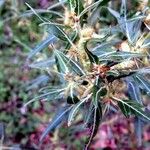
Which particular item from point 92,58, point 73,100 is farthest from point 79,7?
point 73,100

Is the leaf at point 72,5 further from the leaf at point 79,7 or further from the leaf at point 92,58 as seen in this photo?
the leaf at point 92,58

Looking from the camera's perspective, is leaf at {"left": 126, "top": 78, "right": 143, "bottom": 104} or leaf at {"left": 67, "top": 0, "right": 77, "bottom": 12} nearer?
leaf at {"left": 67, "top": 0, "right": 77, "bottom": 12}

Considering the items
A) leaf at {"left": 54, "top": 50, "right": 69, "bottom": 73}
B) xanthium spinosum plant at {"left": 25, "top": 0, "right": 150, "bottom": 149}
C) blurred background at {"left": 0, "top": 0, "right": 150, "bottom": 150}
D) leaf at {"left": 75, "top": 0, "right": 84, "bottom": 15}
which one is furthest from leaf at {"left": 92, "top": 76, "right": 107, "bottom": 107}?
blurred background at {"left": 0, "top": 0, "right": 150, "bottom": 150}

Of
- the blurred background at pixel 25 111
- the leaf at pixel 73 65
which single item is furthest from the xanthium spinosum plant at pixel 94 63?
the blurred background at pixel 25 111

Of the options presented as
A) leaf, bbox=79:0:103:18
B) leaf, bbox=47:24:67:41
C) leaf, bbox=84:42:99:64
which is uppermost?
leaf, bbox=79:0:103:18

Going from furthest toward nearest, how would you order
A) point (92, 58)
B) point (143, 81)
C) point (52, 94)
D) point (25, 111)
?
1. point (25, 111)
2. point (52, 94)
3. point (143, 81)
4. point (92, 58)

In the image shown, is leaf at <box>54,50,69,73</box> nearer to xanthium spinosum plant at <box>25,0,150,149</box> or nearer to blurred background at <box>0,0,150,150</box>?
xanthium spinosum plant at <box>25,0,150,149</box>

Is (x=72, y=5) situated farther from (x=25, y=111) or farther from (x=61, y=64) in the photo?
(x=25, y=111)

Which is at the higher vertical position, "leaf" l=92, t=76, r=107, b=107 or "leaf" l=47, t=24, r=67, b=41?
"leaf" l=47, t=24, r=67, b=41

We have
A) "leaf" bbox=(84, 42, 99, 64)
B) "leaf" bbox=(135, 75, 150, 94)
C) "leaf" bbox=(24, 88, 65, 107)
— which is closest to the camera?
"leaf" bbox=(84, 42, 99, 64)
